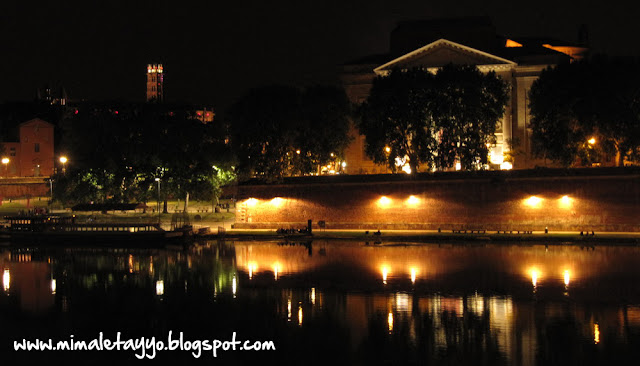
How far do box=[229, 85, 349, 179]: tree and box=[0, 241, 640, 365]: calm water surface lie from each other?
48.9ft

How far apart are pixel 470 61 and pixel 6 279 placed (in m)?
45.1

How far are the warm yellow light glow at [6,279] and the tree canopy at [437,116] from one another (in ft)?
99.4

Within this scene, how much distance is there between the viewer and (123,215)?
66688 millimetres

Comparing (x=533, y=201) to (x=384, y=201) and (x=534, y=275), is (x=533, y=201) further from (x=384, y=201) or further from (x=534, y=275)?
(x=534, y=275)

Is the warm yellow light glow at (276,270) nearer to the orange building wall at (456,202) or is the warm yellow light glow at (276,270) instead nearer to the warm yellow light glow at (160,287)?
the warm yellow light glow at (160,287)

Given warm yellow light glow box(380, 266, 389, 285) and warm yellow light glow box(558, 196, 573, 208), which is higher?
warm yellow light glow box(558, 196, 573, 208)

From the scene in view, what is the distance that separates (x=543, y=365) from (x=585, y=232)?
31991mm

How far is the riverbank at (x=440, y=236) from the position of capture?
50722 mm

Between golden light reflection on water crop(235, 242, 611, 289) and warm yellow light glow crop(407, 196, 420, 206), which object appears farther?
warm yellow light glow crop(407, 196, 420, 206)

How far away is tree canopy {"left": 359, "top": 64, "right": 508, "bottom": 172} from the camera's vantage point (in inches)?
2395

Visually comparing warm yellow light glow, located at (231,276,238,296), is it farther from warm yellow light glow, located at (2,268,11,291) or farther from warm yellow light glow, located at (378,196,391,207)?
warm yellow light glow, located at (378,196,391,207)

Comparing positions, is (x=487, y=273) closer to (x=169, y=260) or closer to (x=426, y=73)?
(x=169, y=260)

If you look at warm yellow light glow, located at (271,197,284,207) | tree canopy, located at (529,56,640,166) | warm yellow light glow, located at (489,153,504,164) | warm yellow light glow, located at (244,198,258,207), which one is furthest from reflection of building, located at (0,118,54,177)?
tree canopy, located at (529,56,640,166)

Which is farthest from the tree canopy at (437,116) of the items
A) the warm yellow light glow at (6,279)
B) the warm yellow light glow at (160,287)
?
the warm yellow light glow at (6,279)
